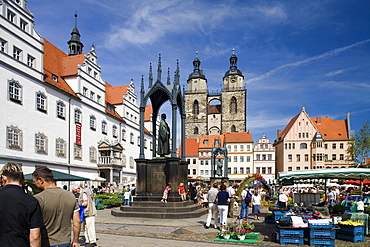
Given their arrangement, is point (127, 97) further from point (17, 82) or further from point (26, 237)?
point (26, 237)

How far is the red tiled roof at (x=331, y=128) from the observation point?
211 ft

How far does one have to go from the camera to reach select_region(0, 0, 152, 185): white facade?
23.4 meters

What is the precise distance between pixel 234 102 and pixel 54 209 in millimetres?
80767

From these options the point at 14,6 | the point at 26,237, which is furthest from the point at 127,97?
the point at 26,237

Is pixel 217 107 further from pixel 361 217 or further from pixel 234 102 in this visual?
pixel 361 217

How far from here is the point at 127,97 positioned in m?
45.7

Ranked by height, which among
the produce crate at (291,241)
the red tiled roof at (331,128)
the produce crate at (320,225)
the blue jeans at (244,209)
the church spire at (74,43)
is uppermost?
the church spire at (74,43)

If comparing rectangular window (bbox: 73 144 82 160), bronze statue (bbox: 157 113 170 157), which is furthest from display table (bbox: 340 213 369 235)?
rectangular window (bbox: 73 144 82 160)

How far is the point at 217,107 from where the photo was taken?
87.6m

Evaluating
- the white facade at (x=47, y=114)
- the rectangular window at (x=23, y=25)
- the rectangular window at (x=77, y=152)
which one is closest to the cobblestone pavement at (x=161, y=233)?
the white facade at (x=47, y=114)

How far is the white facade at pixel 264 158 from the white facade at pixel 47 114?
3187 centimetres

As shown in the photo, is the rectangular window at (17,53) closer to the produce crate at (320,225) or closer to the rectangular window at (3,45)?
the rectangular window at (3,45)

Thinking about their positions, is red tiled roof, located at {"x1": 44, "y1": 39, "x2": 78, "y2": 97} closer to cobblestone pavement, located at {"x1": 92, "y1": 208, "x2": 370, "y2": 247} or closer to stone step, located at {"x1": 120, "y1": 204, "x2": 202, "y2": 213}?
stone step, located at {"x1": 120, "y1": 204, "x2": 202, "y2": 213}

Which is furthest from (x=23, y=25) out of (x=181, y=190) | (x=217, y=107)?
(x=217, y=107)
